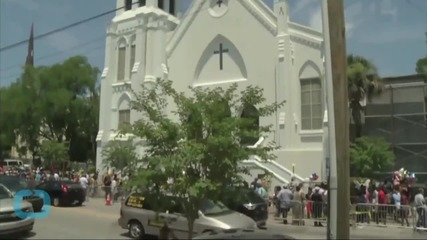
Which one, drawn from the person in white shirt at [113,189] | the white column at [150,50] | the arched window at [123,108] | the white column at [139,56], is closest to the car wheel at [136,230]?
the person in white shirt at [113,189]

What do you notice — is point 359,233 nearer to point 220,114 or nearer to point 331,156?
point 331,156

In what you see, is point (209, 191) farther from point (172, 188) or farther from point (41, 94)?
point (41, 94)

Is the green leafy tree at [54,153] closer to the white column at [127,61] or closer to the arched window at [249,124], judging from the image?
the white column at [127,61]

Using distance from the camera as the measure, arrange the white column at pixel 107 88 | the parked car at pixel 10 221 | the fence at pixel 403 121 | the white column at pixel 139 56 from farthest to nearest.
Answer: the white column at pixel 107 88 < the white column at pixel 139 56 < the fence at pixel 403 121 < the parked car at pixel 10 221

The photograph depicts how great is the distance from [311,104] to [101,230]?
799 inches

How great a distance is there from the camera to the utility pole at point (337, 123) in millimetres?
8906

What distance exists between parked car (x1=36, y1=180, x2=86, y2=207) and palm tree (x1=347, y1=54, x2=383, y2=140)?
1772 cm

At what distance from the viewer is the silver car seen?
1309 cm

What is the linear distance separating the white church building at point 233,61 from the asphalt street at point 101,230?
1027 centimetres

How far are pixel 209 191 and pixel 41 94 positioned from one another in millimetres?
44568

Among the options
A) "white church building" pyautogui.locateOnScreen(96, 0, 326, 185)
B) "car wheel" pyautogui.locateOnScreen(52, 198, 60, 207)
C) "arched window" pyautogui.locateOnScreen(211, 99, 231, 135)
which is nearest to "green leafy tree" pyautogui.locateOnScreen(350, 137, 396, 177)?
"white church building" pyautogui.locateOnScreen(96, 0, 326, 185)

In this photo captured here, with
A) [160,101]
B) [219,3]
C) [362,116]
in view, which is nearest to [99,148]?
[219,3]

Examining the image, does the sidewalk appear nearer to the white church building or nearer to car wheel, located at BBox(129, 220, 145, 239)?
car wheel, located at BBox(129, 220, 145, 239)

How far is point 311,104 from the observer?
33656 millimetres
